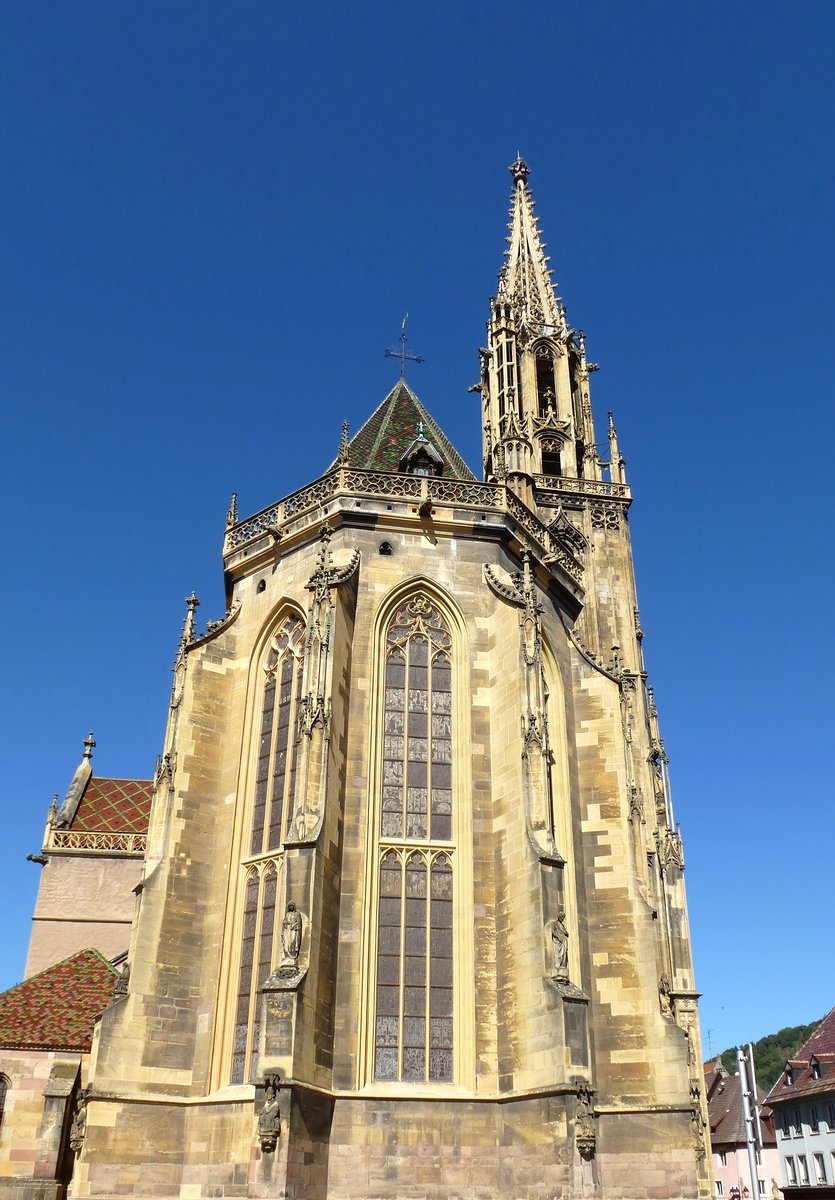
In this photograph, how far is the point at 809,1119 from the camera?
3962 centimetres

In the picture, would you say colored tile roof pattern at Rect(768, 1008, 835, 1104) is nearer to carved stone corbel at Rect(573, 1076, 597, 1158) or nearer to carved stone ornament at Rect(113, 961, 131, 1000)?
carved stone corbel at Rect(573, 1076, 597, 1158)

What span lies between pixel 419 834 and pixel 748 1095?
25.9 feet

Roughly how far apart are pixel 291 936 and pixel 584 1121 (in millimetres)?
4635

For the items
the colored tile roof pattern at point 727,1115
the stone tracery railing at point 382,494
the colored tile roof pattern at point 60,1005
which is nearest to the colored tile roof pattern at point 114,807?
the colored tile roof pattern at point 60,1005

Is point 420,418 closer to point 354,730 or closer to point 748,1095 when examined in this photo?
point 354,730

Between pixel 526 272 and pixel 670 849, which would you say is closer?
pixel 670 849

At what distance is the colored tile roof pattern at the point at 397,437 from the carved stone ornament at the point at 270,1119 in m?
13.9

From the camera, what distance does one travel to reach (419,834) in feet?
54.8

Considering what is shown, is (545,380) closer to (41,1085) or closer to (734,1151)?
(41,1085)

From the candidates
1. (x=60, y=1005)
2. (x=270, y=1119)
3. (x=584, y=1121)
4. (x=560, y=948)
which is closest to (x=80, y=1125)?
(x=270, y=1119)

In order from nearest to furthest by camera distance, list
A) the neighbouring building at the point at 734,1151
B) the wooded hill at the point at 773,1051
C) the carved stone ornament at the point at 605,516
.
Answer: the carved stone ornament at the point at 605,516, the neighbouring building at the point at 734,1151, the wooded hill at the point at 773,1051

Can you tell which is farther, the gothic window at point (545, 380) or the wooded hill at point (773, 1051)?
the wooded hill at point (773, 1051)

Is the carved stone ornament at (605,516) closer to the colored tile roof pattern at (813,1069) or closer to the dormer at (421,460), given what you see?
the dormer at (421,460)

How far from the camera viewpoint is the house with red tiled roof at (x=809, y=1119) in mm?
38188
